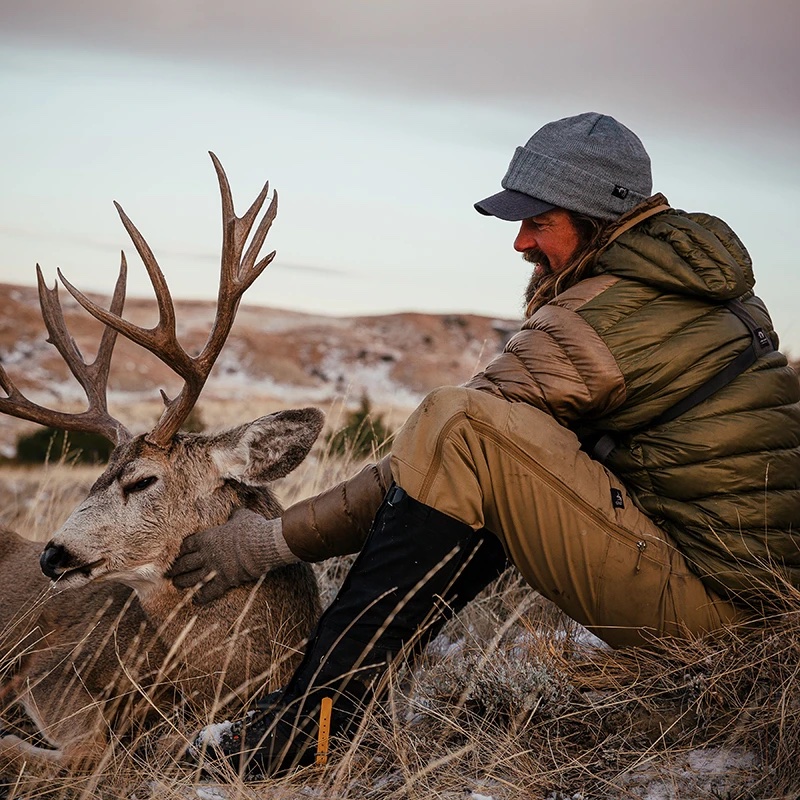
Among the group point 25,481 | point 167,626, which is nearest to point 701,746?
point 167,626

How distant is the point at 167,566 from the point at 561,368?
1672mm

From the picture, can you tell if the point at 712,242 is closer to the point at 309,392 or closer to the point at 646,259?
the point at 646,259

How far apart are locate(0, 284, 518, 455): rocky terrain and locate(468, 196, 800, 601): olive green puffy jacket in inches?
1066

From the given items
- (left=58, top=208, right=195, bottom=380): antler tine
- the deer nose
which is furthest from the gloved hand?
(left=58, top=208, right=195, bottom=380): antler tine

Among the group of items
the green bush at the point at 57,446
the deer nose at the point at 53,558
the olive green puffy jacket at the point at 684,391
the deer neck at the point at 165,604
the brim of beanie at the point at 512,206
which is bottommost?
the green bush at the point at 57,446

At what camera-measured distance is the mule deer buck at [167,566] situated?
3.47 meters

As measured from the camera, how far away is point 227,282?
3.54 m

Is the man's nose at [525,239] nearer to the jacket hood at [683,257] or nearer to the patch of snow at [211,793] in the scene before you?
the jacket hood at [683,257]

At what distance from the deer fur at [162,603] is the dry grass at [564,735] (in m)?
0.23

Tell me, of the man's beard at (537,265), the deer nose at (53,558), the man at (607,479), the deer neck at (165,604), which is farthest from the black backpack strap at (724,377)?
the deer nose at (53,558)

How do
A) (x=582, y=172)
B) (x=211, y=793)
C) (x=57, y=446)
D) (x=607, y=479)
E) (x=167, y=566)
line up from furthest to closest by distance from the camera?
(x=57, y=446)
(x=167, y=566)
(x=582, y=172)
(x=607, y=479)
(x=211, y=793)

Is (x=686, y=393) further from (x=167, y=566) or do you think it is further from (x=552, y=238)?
(x=167, y=566)

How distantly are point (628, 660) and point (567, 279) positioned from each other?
120 centimetres

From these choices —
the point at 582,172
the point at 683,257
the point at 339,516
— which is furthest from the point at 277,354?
the point at 683,257
